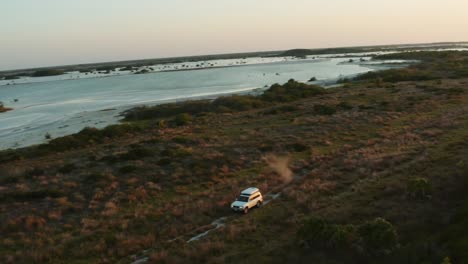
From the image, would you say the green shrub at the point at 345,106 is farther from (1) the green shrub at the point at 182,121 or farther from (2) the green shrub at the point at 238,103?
(1) the green shrub at the point at 182,121

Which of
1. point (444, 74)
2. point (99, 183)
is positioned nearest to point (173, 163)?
point (99, 183)

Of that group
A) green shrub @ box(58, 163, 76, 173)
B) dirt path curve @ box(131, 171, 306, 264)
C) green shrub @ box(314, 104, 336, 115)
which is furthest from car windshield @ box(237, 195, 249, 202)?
green shrub @ box(314, 104, 336, 115)

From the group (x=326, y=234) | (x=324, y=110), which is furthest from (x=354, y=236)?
(x=324, y=110)

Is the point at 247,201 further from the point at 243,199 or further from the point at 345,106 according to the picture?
the point at 345,106

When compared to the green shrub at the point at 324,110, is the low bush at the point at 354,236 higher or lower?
higher

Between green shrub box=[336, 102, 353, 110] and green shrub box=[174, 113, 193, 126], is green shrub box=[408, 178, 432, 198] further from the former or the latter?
green shrub box=[174, 113, 193, 126]

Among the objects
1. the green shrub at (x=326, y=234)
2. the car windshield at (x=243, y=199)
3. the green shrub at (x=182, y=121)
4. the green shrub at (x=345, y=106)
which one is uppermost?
the green shrub at (x=326, y=234)

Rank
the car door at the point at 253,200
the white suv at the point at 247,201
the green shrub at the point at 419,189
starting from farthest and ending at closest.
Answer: the car door at the point at 253,200, the white suv at the point at 247,201, the green shrub at the point at 419,189

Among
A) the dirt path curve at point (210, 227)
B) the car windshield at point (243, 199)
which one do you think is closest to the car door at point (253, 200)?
the car windshield at point (243, 199)
